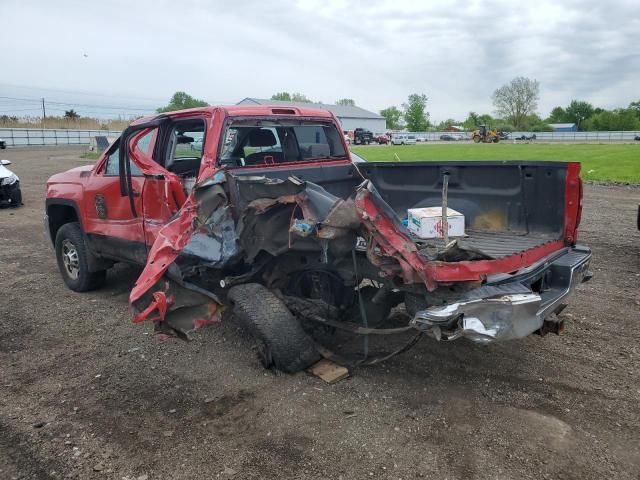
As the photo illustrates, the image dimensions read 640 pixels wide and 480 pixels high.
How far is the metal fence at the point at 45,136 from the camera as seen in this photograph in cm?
4331

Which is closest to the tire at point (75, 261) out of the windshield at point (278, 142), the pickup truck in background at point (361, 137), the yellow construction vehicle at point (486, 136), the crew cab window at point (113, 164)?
the crew cab window at point (113, 164)

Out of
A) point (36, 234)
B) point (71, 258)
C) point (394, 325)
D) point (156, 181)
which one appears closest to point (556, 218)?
point (394, 325)

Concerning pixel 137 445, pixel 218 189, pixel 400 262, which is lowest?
pixel 137 445

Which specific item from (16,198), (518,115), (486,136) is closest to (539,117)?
(518,115)

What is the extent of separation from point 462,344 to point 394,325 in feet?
1.95

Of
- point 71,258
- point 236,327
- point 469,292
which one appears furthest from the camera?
point 71,258

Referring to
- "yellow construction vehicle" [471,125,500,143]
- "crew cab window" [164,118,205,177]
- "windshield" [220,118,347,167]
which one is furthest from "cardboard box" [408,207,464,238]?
"yellow construction vehicle" [471,125,500,143]

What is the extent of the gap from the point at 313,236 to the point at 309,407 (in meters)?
1.16

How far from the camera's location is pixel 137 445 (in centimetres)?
335

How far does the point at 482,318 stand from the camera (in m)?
3.20

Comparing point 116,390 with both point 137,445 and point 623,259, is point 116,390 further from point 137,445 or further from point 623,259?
point 623,259

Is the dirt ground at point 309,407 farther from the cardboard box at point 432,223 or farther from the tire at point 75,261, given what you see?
the cardboard box at point 432,223

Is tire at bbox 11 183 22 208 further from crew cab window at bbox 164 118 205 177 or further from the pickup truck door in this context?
crew cab window at bbox 164 118 205 177

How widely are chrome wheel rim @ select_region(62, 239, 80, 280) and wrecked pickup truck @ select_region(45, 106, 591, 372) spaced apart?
2.48 feet
